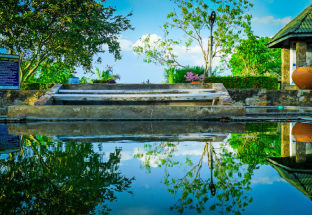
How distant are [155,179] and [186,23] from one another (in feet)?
66.4

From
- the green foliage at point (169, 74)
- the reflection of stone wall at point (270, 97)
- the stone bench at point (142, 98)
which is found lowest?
the stone bench at point (142, 98)

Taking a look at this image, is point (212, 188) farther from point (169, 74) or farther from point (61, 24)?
point (169, 74)

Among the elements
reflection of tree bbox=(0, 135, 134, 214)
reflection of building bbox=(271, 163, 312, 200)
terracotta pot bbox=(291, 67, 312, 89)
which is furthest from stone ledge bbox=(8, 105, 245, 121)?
terracotta pot bbox=(291, 67, 312, 89)

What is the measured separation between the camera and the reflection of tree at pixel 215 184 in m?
1.38

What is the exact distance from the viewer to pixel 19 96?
10164mm

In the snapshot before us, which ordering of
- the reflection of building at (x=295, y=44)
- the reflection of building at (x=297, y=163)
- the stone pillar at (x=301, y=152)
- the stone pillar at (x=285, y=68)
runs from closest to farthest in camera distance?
the reflection of building at (x=297, y=163)
the stone pillar at (x=301, y=152)
the reflection of building at (x=295, y=44)
the stone pillar at (x=285, y=68)

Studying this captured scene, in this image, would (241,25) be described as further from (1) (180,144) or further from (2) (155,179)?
(2) (155,179)

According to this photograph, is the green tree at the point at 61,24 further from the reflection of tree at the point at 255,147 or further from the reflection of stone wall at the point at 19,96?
the reflection of tree at the point at 255,147

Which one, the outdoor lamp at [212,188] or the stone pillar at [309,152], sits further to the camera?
the stone pillar at [309,152]

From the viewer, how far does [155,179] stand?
179 centimetres

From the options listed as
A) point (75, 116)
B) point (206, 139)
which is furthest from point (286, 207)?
point (75, 116)

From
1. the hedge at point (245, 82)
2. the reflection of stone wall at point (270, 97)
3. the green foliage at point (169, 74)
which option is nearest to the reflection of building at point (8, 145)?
the reflection of stone wall at point (270, 97)

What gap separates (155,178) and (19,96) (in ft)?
32.4

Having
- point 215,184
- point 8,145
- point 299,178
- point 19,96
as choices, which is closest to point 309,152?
point 299,178
